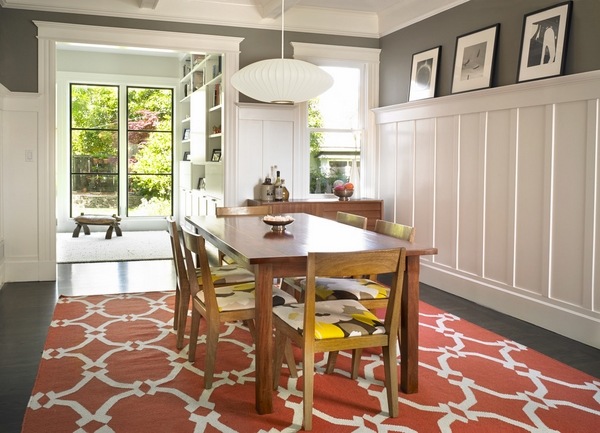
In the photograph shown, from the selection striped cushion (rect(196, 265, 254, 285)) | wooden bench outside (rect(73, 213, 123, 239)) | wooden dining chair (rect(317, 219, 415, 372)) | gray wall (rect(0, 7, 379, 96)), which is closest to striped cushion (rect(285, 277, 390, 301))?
wooden dining chair (rect(317, 219, 415, 372))

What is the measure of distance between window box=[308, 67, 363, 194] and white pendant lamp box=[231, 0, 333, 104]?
252cm

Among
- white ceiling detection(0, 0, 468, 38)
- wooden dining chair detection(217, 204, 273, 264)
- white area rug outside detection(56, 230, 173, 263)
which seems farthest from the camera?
white area rug outside detection(56, 230, 173, 263)

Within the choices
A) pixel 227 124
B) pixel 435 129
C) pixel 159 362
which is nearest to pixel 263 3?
pixel 227 124

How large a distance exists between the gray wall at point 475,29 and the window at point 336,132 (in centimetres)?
38

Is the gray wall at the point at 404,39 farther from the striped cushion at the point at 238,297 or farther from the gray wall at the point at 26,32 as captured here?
the striped cushion at the point at 238,297

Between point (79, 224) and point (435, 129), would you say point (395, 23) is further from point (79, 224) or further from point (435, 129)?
point (79, 224)

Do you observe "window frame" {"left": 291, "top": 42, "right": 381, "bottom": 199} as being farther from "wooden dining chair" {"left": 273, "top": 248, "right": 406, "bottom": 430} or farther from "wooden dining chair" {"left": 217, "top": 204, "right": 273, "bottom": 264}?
"wooden dining chair" {"left": 273, "top": 248, "right": 406, "bottom": 430}

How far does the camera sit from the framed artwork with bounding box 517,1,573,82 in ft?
13.7

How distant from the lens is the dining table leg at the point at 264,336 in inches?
110

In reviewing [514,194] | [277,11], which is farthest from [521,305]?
[277,11]

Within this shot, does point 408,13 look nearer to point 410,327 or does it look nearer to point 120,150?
point 410,327

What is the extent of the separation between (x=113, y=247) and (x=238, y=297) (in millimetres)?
5387

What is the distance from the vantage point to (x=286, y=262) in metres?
2.82

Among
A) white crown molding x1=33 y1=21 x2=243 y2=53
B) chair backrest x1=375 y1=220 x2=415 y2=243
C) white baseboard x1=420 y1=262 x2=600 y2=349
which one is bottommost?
white baseboard x1=420 y1=262 x2=600 y2=349
